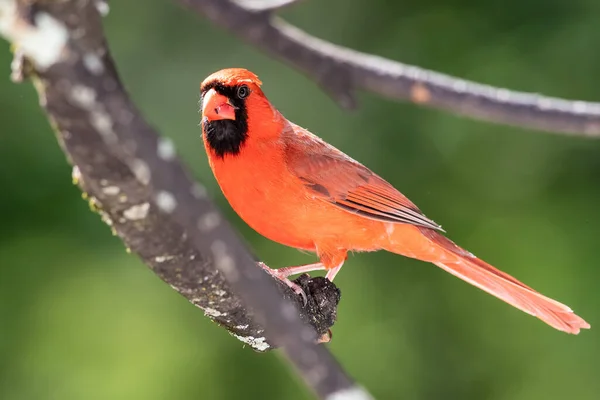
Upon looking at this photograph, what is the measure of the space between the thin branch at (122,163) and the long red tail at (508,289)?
1579mm

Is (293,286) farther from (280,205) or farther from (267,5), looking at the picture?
(267,5)

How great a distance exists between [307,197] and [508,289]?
2.41ft

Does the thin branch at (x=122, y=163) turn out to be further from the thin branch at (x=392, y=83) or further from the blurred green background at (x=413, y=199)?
the blurred green background at (x=413, y=199)

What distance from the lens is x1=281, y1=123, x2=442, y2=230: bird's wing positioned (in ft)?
8.20

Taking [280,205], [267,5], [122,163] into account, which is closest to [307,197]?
[280,205]

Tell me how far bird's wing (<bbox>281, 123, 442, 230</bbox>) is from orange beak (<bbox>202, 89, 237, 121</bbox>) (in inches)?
10.6

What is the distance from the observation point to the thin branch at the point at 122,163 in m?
0.84

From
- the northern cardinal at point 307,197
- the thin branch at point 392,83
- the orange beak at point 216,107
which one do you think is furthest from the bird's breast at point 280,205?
the thin branch at point 392,83

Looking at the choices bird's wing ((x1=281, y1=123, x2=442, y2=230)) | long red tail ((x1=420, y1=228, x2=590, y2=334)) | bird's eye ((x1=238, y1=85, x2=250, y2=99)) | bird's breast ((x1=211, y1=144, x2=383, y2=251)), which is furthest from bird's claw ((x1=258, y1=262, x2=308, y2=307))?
long red tail ((x1=420, y1=228, x2=590, y2=334))

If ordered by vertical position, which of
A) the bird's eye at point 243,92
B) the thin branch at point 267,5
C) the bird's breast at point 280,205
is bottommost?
the thin branch at point 267,5

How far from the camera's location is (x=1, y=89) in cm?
414

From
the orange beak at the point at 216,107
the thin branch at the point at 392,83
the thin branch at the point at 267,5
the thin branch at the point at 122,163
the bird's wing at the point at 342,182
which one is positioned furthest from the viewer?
the bird's wing at the point at 342,182

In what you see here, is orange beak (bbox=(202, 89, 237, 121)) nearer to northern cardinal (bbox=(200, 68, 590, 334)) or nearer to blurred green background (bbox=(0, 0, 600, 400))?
northern cardinal (bbox=(200, 68, 590, 334))

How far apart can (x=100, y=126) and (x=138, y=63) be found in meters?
3.31
